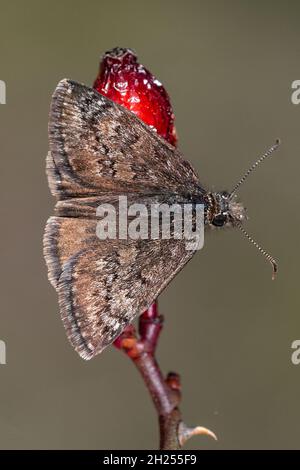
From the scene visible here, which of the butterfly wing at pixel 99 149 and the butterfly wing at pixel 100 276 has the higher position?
the butterfly wing at pixel 99 149

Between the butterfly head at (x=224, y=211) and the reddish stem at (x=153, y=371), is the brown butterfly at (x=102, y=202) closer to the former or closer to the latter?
the butterfly head at (x=224, y=211)

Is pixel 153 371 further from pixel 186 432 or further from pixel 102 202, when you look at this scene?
pixel 102 202

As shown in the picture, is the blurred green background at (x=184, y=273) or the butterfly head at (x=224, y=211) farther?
the blurred green background at (x=184, y=273)

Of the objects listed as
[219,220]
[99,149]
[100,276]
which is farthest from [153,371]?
[99,149]

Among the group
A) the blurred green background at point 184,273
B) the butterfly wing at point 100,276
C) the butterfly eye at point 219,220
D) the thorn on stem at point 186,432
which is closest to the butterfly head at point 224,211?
the butterfly eye at point 219,220

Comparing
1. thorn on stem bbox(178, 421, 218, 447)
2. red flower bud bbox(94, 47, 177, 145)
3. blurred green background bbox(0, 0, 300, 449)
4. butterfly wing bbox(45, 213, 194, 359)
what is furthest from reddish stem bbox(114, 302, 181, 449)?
blurred green background bbox(0, 0, 300, 449)

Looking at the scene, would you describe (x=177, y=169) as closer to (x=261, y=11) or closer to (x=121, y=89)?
(x=121, y=89)
